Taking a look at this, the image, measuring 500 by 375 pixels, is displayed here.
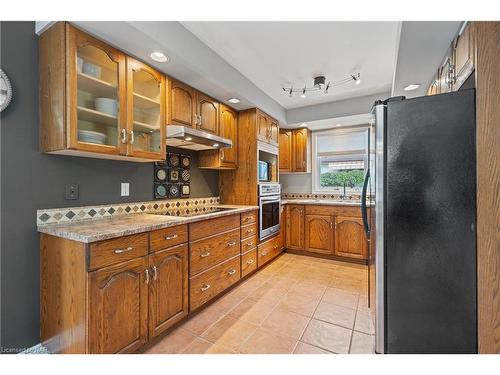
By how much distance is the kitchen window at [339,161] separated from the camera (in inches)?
152

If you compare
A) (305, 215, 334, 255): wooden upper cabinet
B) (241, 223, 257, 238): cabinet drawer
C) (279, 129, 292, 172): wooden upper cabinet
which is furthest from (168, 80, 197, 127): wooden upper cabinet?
(305, 215, 334, 255): wooden upper cabinet

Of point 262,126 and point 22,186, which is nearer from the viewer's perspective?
point 22,186

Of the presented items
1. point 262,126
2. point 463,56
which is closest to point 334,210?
point 262,126

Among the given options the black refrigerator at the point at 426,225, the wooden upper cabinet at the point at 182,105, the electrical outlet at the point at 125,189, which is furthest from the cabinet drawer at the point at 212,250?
the black refrigerator at the point at 426,225

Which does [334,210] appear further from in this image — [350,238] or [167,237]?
[167,237]

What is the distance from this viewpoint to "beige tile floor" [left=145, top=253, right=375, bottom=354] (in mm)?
1594

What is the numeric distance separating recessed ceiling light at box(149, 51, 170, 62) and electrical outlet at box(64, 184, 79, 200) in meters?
1.15

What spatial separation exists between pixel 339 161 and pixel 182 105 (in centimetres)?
292

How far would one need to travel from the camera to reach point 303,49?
2137 mm

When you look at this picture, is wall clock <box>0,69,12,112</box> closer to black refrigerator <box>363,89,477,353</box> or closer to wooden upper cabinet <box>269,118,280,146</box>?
black refrigerator <box>363,89,477,353</box>

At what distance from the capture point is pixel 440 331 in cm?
128

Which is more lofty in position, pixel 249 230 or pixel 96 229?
pixel 96 229
